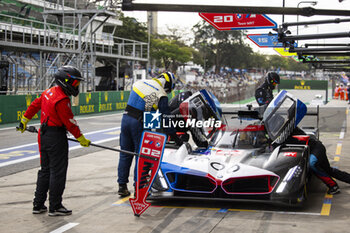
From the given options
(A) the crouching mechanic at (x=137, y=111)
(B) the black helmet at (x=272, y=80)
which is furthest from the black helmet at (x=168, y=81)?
(B) the black helmet at (x=272, y=80)

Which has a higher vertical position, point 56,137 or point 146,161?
point 56,137

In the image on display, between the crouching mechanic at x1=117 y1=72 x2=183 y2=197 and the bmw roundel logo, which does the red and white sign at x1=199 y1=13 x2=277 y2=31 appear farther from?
the bmw roundel logo

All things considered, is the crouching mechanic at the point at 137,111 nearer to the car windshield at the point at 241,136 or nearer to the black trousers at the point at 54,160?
the car windshield at the point at 241,136

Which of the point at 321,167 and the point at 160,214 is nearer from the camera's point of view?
the point at 160,214

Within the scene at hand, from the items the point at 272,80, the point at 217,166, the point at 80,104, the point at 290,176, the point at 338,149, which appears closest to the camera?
the point at 290,176

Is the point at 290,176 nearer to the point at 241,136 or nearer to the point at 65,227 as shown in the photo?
the point at 241,136

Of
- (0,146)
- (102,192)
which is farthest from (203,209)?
(0,146)

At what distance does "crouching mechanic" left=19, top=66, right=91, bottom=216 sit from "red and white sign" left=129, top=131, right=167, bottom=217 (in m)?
0.74

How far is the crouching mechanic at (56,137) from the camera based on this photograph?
6250 mm

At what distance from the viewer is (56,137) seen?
6277 mm

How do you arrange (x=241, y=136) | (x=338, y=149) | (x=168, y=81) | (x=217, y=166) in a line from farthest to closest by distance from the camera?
(x=338, y=149) < (x=241, y=136) < (x=168, y=81) < (x=217, y=166)

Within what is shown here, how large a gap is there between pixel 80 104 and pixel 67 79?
67.8 ft

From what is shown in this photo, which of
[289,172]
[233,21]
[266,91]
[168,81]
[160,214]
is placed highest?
[233,21]

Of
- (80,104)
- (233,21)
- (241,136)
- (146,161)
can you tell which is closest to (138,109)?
(146,161)
